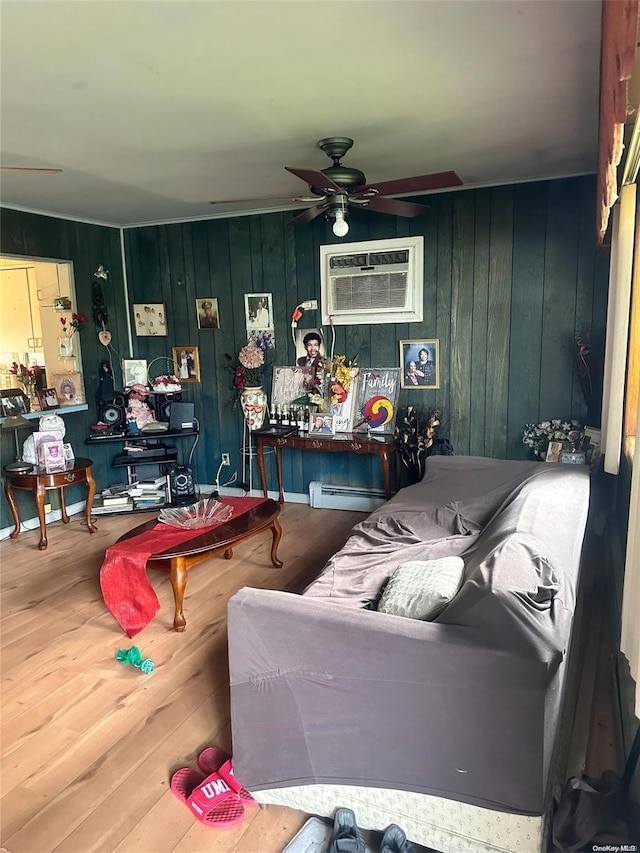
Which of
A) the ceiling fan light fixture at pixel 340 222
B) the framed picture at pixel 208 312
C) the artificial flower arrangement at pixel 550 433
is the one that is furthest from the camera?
the framed picture at pixel 208 312

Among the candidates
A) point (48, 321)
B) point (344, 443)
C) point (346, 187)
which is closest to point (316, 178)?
point (346, 187)

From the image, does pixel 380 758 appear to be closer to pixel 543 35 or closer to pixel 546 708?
pixel 546 708

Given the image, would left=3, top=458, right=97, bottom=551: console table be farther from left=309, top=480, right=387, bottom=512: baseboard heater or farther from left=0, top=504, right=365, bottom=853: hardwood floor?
left=309, top=480, right=387, bottom=512: baseboard heater

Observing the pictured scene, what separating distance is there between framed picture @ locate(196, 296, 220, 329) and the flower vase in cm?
73

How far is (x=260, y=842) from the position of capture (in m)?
1.84

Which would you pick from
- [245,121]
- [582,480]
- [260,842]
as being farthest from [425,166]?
[260,842]

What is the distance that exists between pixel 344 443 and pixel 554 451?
1.49 metres

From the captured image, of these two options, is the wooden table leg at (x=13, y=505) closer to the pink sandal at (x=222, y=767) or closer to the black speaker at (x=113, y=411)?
the black speaker at (x=113, y=411)

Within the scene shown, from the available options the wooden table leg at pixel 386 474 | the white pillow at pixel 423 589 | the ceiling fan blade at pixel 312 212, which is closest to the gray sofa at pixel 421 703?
the white pillow at pixel 423 589

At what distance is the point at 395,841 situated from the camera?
5.64 ft

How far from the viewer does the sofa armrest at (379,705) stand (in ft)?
5.03

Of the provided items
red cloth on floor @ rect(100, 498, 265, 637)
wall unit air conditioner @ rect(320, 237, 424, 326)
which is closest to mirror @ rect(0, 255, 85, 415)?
wall unit air conditioner @ rect(320, 237, 424, 326)

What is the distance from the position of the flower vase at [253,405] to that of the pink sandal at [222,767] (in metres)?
3.12

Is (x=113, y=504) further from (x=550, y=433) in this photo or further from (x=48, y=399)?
(x=550, y=433)
